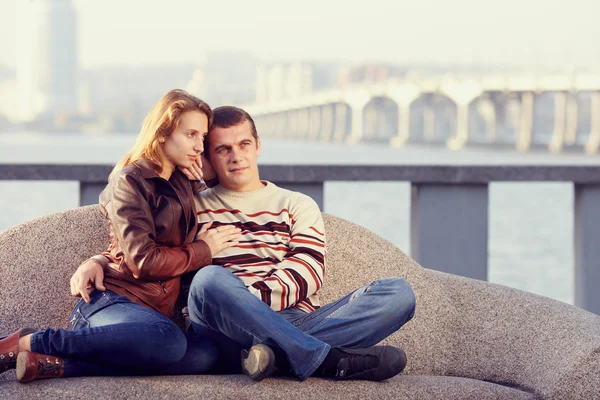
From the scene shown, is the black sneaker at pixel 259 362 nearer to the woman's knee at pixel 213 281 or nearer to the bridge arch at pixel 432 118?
the woman's knee at pixel 213 281

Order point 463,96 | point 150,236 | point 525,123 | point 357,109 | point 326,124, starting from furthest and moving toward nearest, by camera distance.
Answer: point 326,124, point 357,109, point 525,123, point 463,96, point 150,236

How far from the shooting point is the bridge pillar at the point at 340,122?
3438 centimetres

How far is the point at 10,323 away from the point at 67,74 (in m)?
19.9

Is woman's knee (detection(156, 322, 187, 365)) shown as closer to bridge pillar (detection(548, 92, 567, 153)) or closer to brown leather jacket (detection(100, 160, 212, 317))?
brown leather jacket (detection(100, 160, 212, 317))

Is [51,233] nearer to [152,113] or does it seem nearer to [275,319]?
[152,113]

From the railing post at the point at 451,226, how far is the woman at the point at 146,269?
131 centimetres

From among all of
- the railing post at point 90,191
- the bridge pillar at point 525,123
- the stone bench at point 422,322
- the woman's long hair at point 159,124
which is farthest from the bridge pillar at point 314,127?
the woman's long hair at point 159,124

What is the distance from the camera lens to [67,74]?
838 inches

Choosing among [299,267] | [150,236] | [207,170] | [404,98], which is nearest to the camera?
[150,236]

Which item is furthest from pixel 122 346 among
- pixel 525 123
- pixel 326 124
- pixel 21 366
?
pixel 326 124

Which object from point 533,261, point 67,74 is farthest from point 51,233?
point 67,74

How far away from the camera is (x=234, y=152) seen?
233 centimetres

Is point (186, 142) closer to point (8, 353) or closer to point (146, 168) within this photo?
point (146, 168)

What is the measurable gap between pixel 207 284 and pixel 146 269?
0.55 ft
